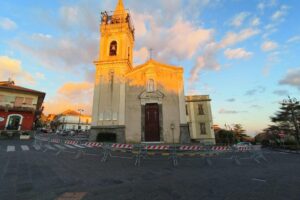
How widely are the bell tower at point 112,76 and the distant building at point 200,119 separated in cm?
1462

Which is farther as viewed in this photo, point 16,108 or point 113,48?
point 16,108

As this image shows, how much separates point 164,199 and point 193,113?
28485mm

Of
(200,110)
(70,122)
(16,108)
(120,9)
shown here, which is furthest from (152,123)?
(70,122)

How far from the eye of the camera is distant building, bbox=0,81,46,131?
81.5 ft

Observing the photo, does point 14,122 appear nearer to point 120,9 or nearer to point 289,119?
point 120,9

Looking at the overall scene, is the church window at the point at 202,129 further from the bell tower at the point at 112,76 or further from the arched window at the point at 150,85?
the bell tower at the point at 112,76

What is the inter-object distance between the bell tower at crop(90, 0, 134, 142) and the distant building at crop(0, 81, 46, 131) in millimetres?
13294

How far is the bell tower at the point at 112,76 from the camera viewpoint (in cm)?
2072

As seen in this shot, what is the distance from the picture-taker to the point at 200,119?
3050 cm

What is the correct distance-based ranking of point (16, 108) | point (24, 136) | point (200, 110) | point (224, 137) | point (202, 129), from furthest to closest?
point (224, 137) → point (200, 110) → point (202, 129) → point (16, 108) → point (24, 136)

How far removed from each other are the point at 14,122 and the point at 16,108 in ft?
7.16

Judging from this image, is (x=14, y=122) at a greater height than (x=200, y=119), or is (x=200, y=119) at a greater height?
(x=200, y=119)

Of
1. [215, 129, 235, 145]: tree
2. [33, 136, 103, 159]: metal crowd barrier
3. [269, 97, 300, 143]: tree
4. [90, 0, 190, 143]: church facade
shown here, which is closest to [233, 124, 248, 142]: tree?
[215, 129, 235, 145]: tree

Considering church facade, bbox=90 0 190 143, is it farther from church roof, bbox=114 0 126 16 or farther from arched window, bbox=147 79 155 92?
church roof, bbox=114 0 126 16
